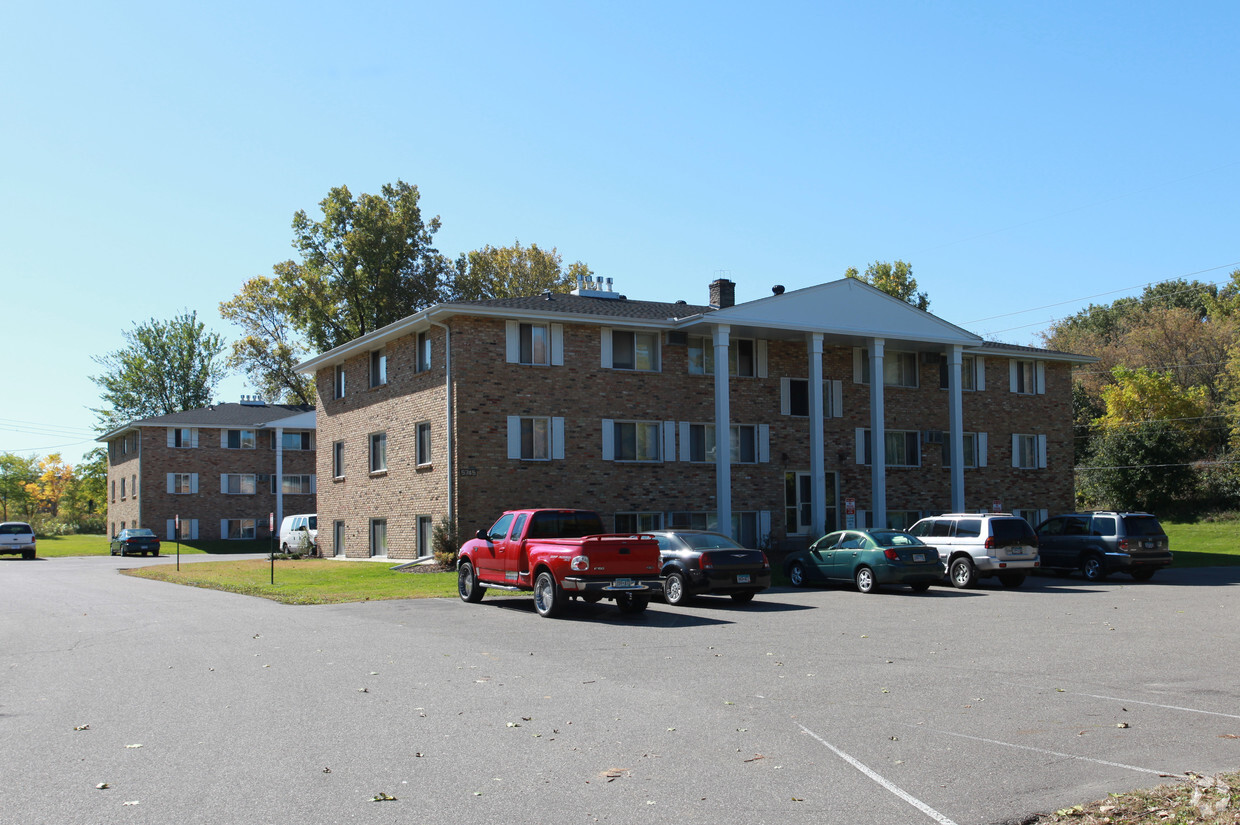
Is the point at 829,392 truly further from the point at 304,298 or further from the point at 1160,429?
the point at 304,298

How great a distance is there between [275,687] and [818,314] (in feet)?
87.8

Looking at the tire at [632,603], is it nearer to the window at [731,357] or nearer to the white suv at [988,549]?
the white suv at [988,549]

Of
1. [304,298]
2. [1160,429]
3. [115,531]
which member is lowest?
[115,531]

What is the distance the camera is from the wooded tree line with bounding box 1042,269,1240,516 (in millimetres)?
53906

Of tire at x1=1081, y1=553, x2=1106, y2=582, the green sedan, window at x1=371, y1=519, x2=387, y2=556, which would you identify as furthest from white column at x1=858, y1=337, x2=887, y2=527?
window at x1=371, y1=519, x2=387, y2=556

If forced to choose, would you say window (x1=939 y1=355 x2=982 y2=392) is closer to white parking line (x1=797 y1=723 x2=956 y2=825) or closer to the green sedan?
the green sedan

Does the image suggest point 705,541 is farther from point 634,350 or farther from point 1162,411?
point 1162,411

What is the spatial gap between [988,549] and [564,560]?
12035 mm

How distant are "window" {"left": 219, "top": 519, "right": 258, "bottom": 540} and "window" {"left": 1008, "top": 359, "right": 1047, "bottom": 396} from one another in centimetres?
4188

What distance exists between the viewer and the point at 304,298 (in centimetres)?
5550

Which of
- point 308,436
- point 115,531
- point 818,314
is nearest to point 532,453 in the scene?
point 818,314

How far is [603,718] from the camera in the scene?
878 cm

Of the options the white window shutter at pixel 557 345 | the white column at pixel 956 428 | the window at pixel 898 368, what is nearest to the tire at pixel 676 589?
the white window shutter at pixel 557 345

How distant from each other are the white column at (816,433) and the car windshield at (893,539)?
34.9 ft
